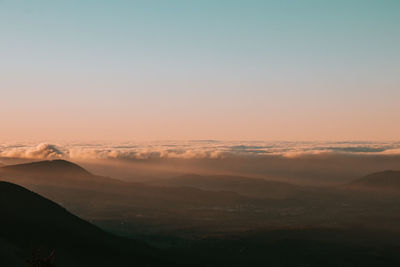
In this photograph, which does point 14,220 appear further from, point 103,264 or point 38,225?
point 103,264

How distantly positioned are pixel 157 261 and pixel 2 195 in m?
55.9

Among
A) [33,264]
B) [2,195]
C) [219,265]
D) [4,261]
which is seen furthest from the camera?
[219,265]

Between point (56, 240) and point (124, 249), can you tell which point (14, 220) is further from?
point (124, 249)

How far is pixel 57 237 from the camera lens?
470 ft

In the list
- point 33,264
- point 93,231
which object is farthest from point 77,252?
point 33,264

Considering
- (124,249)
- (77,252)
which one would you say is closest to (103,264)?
(77,252)

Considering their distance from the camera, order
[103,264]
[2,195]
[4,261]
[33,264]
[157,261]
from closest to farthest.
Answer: [33,264], [4,261], [103,264], [157,261], [2,195]

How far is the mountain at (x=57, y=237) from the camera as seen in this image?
131m

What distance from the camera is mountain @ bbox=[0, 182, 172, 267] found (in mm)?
131250

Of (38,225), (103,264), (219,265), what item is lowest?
(219,265)

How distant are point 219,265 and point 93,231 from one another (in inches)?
2202

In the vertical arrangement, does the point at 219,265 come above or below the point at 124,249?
below

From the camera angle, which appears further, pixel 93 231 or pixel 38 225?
pixel 93 231

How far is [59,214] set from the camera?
173 meters
